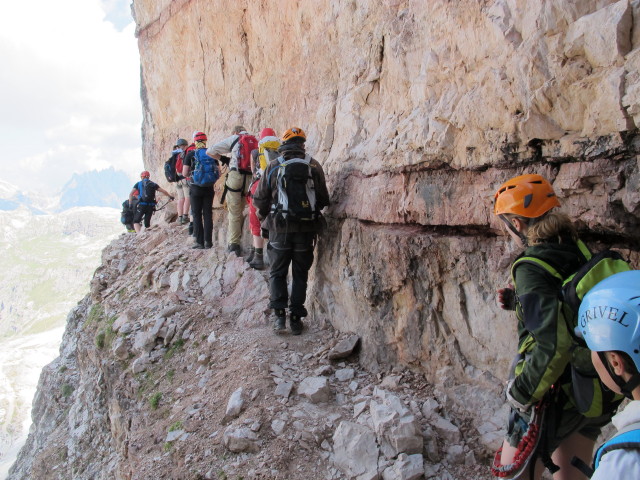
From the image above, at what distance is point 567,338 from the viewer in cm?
243

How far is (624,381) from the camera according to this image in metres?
1.52

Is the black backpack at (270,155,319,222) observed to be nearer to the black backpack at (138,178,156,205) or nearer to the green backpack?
the green backpack

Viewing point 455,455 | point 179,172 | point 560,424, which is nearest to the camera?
point 560,424

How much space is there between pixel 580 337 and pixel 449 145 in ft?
8.39

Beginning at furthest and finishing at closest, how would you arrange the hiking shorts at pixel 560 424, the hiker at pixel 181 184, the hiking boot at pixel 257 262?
1. the hiker at pixel 181 184
2. the hiking boot at pixel 257 262
3. the hiking shorts at pixel 560 424

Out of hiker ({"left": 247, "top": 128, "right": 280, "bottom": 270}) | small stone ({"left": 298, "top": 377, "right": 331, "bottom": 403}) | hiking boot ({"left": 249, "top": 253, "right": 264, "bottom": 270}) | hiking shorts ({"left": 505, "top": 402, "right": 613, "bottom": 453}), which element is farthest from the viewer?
hiking boot ({"left": 249, "top": 253, "right": 264, "bottom": 270})

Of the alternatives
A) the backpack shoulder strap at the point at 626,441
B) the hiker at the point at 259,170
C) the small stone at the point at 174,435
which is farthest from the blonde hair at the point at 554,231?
the hiker at the point at 259,170

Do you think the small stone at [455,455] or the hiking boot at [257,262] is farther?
the hiking boot at [257,262]

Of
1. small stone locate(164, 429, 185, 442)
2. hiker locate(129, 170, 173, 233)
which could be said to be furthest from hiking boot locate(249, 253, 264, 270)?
hiker locate(129, 170, 173, 233)

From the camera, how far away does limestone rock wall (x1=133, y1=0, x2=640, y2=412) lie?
10.7 feet

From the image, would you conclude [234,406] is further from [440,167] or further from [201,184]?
[201,184]

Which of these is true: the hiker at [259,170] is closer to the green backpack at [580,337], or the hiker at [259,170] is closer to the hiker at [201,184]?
the hiker at [201,184]

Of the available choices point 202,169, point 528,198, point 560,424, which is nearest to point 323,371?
point 560,424

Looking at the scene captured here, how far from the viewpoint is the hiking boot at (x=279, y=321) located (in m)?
6.33
